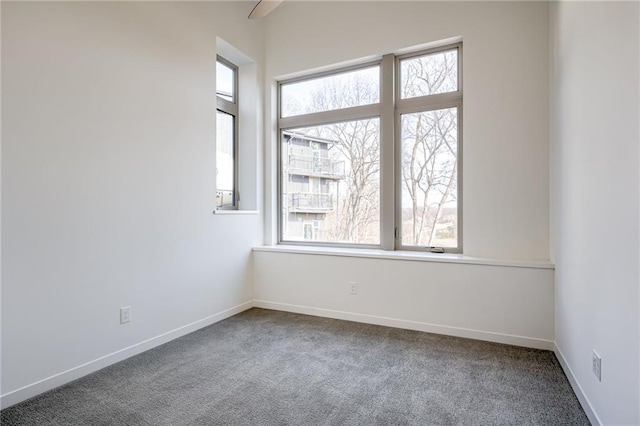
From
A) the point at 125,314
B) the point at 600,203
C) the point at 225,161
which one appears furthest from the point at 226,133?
the point at 600,203

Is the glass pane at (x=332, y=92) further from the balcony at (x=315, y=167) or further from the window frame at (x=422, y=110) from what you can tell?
the balcony at (x=315, y=167)

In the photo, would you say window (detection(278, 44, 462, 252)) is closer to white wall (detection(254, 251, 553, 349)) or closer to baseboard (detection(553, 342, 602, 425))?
white wall (detection(254, 251, 553, 349))

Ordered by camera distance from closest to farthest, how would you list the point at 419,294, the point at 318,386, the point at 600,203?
the point at 600,203, the point at 318,386, the point at 419,294

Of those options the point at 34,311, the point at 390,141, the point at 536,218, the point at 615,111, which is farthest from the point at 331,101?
the point at 34,311

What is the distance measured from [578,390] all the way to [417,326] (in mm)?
1329

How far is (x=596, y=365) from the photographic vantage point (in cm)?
171

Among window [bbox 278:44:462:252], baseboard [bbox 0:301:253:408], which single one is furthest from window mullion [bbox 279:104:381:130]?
baseboard [bbox 0:301:253:408]

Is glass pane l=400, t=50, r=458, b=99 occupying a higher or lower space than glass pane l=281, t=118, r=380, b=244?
higher

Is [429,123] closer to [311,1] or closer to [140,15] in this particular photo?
[311,1]

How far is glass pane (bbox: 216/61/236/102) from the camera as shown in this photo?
3.83 meters

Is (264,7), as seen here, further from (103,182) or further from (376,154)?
(376,154)

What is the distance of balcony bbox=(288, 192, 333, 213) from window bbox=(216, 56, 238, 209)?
0.69m

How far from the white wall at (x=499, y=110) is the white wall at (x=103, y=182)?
215 cm

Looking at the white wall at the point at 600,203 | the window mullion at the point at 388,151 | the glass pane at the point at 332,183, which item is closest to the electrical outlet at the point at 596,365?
the white wall at the point at 600,203
